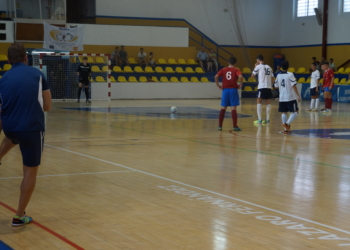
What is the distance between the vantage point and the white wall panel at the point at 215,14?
34.3 metres

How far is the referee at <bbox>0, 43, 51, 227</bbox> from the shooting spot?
488 cm

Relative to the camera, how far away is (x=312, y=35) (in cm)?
3572

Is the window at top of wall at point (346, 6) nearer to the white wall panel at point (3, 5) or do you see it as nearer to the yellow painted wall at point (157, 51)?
the yellow painted wall at point (157, 51)

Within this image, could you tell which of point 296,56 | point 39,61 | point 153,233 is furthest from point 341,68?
point 153,233

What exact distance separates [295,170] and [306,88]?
85.8 feet

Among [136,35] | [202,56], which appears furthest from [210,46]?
[136,35]

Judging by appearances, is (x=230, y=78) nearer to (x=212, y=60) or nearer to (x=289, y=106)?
(x=289, y=106)

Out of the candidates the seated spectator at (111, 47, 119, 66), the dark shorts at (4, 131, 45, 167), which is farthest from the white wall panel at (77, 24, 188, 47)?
the dark shorts at (4, 131, 45, 167)

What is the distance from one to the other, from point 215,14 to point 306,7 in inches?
243

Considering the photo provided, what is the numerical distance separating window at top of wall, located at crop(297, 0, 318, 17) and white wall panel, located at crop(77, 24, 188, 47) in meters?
8.59

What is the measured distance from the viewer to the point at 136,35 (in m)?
32.6

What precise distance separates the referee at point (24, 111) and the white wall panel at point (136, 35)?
26.9 m

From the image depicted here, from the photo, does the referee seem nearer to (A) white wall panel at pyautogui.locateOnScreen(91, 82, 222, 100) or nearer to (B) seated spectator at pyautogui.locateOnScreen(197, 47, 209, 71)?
(A) white wall panel at pyautogui.locateOnScreen(91, 82, 222, 100)

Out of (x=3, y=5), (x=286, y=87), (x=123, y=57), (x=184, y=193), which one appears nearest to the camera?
(x=184, y=193)
